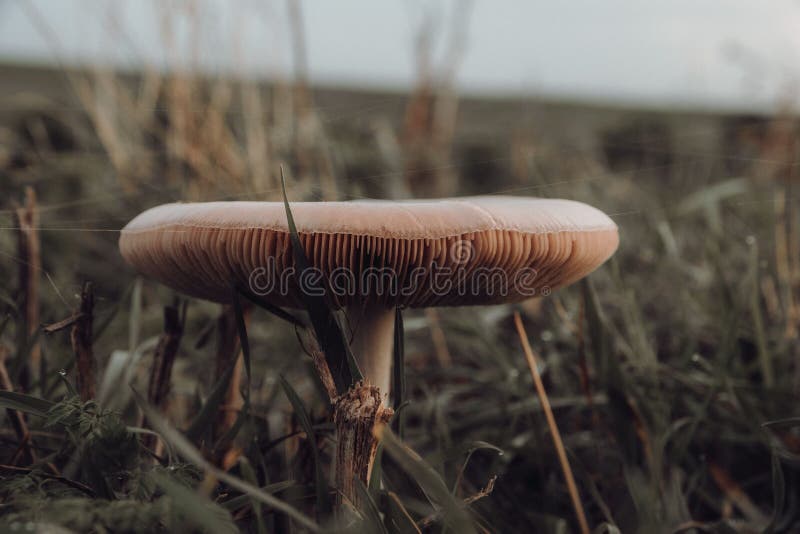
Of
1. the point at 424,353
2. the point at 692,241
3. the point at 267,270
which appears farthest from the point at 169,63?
the point at 692,241

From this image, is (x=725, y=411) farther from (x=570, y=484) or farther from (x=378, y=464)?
(x=378, y=464)

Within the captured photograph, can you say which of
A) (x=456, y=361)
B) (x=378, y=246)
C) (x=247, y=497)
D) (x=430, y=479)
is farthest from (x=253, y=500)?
(x=456, y=361)

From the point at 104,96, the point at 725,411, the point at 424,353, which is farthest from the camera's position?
the point at 104,96

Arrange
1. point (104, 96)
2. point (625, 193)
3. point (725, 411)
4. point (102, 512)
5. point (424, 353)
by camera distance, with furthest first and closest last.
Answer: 1. point (625, 193)
2. point (104, 96)
3. point (424, 353)
4. point (725, 411)
5. point (102, 512)

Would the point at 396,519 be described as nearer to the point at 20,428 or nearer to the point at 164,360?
the point at 164,360

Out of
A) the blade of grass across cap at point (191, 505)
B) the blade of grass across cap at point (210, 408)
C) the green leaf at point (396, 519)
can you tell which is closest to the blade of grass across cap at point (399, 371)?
the green leaf at point (396, 519)

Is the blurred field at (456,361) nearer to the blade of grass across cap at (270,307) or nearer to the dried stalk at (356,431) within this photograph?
the dried stalk at (356,431)
